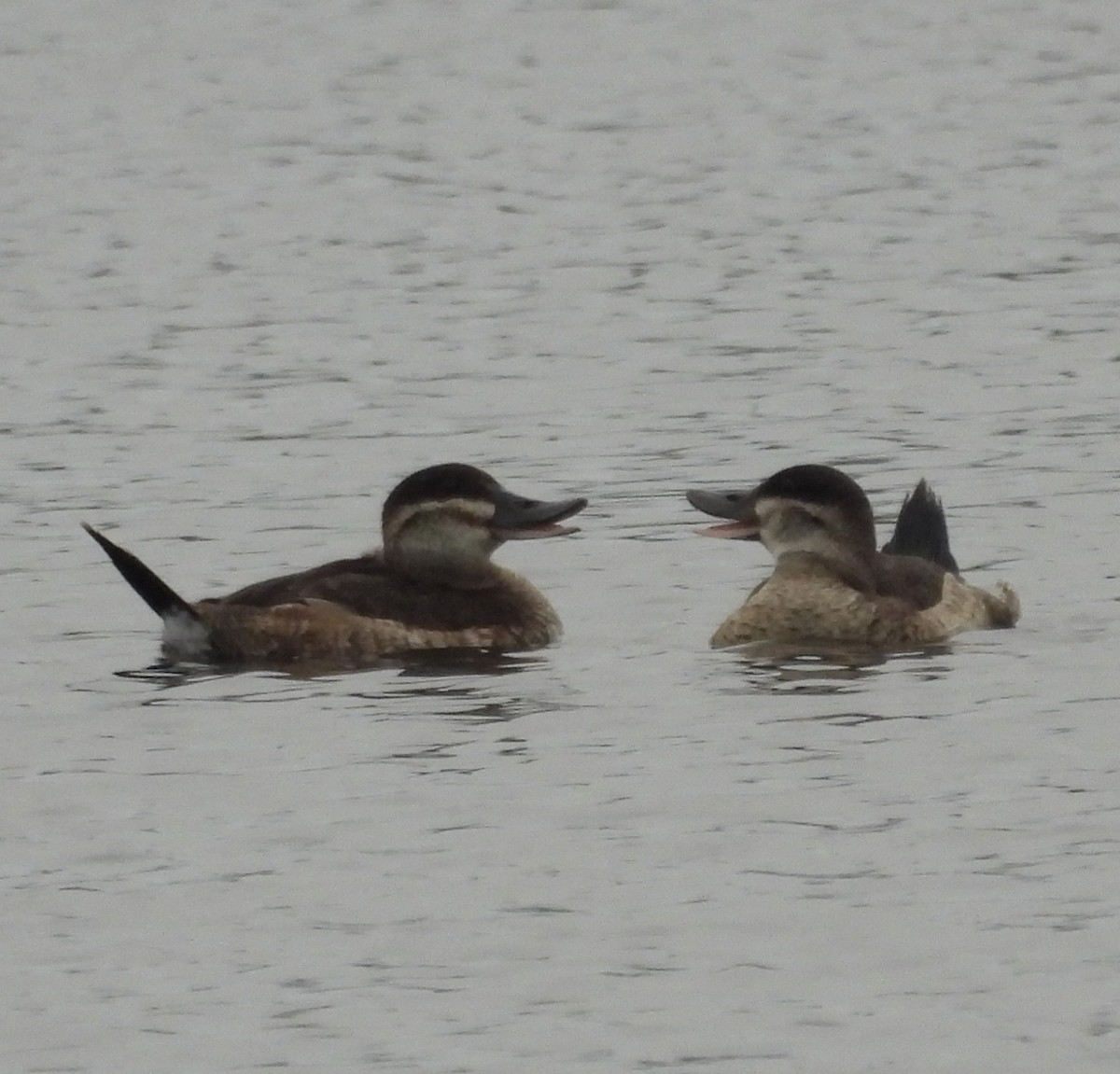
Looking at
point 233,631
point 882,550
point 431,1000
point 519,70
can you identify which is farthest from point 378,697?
point 519,70

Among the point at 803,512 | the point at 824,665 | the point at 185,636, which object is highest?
the point at 803,512

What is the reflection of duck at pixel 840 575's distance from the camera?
13.4 metres

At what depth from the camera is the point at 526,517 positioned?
13977 millimetres

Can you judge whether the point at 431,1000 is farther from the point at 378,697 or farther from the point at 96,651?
the point at 96,651

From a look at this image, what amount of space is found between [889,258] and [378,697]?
1219cm

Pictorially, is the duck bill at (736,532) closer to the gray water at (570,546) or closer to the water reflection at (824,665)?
the gray water at (570,546)

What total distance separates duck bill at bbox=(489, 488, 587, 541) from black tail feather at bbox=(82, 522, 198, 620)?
57.4 inches

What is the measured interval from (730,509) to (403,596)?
142 centimetres

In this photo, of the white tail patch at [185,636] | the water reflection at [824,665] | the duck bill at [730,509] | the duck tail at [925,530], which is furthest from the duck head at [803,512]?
the white tail patch at [185,636]

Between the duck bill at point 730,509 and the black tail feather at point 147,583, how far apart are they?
2.20 m

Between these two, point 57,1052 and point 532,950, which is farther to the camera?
point 532,950

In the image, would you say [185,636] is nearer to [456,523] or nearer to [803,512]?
[456,523]

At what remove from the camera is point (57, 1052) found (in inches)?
329

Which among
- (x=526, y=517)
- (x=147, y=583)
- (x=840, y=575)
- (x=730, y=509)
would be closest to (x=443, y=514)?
(x=526, y=517)
